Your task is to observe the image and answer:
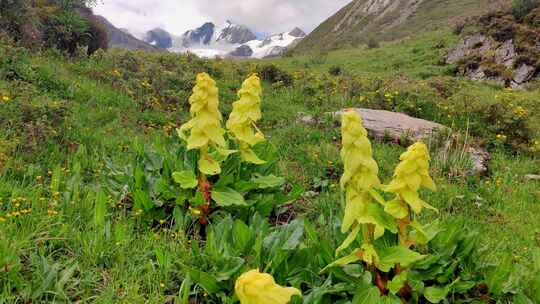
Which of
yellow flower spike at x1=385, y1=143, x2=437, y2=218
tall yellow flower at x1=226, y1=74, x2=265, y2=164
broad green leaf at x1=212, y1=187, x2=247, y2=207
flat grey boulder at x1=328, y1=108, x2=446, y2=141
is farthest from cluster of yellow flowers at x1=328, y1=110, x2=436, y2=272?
flat grey boulder at x1=328, y1=108, x2=446, y2=141

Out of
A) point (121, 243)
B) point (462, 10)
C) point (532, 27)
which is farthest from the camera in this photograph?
point (462, 10)

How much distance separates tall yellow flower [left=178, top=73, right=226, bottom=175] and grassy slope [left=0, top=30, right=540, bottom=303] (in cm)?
72

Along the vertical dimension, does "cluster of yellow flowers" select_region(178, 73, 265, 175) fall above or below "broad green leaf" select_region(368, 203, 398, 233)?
above

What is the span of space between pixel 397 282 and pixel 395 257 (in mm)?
186

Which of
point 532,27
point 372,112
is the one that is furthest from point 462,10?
point 372,112

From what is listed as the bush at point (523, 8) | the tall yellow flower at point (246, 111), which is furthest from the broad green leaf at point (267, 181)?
the bush at point (523, 8)

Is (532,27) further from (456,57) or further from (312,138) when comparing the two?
(312,138)

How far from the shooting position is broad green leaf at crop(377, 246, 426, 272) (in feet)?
8.75

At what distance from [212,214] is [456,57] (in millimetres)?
19575

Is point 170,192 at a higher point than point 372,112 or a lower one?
higher

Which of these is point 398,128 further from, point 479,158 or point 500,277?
point 500,277

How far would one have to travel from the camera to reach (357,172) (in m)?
2.64

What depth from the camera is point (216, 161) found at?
4.02m

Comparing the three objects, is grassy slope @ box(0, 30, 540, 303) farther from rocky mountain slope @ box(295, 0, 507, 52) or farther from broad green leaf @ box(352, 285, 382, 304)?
rocky mountain slope @ box(295, 0, 507, 52)
